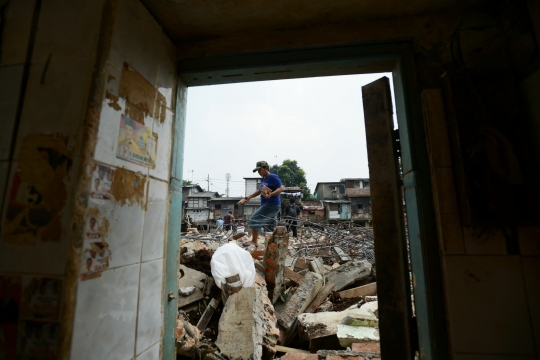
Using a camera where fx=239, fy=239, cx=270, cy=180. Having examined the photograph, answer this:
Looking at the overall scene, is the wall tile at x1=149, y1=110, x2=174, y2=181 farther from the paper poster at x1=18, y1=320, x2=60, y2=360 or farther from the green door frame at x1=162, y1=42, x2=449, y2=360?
the paper poster at x1=18, y1=320, x2=60, y2=360

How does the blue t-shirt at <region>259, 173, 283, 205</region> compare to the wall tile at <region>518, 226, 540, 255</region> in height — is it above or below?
above

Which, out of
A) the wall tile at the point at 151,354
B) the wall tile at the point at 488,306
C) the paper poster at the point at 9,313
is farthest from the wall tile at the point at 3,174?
the wall tile at the point at 488,306

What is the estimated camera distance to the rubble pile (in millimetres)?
2135

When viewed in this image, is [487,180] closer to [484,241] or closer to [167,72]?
[484,241]

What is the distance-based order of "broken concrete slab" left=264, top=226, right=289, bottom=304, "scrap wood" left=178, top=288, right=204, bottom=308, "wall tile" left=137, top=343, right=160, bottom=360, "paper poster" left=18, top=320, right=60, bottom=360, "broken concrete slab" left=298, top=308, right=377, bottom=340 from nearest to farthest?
"paper poster" left=18, top=320, right=60, bottom=360
"wall tile" left=137, top=343, right=160, bottom=360
"broken concrete slab" left=298, top=308, right=377, bottom=340
"scrap wood" left=178, top=288, right=204, bottom=308
"broken concrete slab" left=264, top=226, right=289, bottom=304

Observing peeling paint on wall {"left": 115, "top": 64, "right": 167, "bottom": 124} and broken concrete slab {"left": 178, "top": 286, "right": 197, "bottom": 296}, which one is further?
broken concrete slab {"left": 178, "top": 286, "right": 197, "bottom": 296}

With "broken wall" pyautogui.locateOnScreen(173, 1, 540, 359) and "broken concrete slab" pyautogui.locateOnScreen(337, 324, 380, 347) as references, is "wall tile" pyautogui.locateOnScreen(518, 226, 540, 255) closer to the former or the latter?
"broken wall" pyautogui.locateOnScreen(173, 1, 540, 359)

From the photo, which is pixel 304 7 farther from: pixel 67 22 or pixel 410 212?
pixel 410 212

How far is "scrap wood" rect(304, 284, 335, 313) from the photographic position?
3.45 metres

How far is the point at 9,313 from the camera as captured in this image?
81cm

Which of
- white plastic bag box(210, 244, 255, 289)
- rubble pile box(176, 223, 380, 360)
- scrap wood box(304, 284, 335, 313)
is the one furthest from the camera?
scrap wood box(304, 284, 335, 313)

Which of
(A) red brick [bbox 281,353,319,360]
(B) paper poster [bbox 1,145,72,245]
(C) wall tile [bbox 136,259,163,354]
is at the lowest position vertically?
(A) red brick [bbox 281,353,319,360]

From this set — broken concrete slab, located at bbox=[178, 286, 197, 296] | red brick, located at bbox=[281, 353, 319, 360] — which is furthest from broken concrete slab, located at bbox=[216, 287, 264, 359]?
broken concrete slab, located at bbox=[178, 286, 197, 296]

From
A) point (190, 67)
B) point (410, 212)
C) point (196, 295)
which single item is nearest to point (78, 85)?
point (190, 67)
